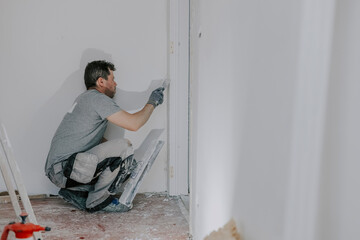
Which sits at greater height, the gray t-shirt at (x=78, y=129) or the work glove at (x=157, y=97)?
the work glove at (x=157, y=97)

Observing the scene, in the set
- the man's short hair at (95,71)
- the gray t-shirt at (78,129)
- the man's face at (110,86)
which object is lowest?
the gray t-shirt at (78,129)

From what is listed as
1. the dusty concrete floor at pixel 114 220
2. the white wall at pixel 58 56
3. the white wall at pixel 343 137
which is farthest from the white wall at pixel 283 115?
the white wall at pixel 58 56

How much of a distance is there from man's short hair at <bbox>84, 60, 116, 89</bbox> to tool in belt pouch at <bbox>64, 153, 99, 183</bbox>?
543 mm

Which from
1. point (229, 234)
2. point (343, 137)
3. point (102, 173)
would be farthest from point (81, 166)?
point (343, 137)

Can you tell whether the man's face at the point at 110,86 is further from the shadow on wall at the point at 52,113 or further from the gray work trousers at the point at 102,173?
the gray work trousers at the point at 102,173

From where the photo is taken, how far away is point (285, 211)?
675 millimetres

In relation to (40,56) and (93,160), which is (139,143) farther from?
(40,56)

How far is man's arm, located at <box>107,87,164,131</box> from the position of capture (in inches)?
92.1

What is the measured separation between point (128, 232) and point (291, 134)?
162cm

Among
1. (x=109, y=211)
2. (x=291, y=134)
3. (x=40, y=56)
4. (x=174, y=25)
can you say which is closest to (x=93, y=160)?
(x=109, y=211)

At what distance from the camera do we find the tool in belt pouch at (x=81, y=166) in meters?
2.34

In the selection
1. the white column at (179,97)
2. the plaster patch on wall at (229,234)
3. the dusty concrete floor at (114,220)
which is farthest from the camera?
the white column at (179,97)

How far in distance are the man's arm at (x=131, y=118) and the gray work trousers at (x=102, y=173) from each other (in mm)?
162

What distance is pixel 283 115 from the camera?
69 cm
